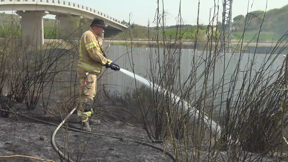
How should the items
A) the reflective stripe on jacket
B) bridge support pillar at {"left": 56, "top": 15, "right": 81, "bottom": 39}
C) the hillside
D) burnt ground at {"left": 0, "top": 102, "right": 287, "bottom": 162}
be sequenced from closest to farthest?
the hillside < burnt ground at {"left": 0, "top": 102, "right": 287, "bottom": 162} < the reflective stripe on jacket < bridge support pillar at {"left": 56, "top": 15, "right": 81, "bottom": 39}

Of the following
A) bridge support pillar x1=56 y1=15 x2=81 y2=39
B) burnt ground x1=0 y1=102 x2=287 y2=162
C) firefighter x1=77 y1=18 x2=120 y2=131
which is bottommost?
burnt ground x1=0 y1=102 x2=287 y2=162

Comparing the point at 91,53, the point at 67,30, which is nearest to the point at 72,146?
the point at 91,53

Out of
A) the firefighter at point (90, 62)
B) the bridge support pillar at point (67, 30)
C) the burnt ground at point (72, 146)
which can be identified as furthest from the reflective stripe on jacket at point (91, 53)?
the burnt ground at point (72, 146)

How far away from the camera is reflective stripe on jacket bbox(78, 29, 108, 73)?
5.59m

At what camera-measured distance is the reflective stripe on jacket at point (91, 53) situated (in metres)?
5.59

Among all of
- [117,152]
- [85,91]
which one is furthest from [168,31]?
[85,91]

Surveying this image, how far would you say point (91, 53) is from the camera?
5.59m

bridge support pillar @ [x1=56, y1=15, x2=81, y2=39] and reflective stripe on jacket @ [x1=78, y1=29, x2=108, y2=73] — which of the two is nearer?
reflective stripe on jacket @ [x1=78, y1=29, x2=108, y2=73]

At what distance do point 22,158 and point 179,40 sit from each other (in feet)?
6.46

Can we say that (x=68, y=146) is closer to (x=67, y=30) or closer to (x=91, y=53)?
(x=91, y=53)

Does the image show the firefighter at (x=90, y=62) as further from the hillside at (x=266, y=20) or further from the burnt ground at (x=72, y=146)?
the hillside at (x=266, y=20)

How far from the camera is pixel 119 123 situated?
631 cm

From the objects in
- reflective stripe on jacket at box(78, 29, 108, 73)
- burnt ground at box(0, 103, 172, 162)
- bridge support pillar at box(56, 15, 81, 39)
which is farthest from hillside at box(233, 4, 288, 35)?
bridge support pillar at box(56, 15, 81, 39)

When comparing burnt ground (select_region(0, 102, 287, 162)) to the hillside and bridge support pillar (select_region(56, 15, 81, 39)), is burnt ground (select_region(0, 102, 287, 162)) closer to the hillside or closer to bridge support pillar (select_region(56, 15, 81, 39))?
the hillside
